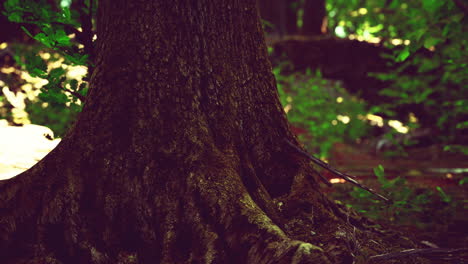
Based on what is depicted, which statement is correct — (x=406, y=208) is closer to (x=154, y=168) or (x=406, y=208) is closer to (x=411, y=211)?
(x=411, y=211)

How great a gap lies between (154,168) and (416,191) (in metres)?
3.53

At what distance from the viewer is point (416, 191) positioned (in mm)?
4297

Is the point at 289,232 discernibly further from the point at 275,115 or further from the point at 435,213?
the point at 435,213

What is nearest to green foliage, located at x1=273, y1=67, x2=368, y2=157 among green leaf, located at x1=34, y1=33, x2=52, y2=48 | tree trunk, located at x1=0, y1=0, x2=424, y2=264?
tree trunk, located at x1=0, y1=0, x2=424, y2=264

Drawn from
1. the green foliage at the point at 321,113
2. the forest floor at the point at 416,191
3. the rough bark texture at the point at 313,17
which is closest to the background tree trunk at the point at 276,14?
the rough bark texture at the point at 313,17

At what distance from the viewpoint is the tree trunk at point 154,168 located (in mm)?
1913

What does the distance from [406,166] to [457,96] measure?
4.97ft

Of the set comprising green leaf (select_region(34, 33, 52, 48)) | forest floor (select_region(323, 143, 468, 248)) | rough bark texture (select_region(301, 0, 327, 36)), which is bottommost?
forest floor (select_region(323, 143, 468, 248))

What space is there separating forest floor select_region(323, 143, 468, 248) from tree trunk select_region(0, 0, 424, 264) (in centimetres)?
109

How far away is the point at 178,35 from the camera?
81.7 inches

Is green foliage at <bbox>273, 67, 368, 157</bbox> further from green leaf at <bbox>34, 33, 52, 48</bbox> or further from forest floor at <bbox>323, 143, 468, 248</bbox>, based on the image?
green leaf at <bbox>34, 33, 52, 48</bbox>

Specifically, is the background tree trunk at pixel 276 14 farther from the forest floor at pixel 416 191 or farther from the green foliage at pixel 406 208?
the green foliage at pixel 406 208

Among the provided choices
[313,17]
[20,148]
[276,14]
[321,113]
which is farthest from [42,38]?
[313,17]

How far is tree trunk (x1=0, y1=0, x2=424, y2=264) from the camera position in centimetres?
191
